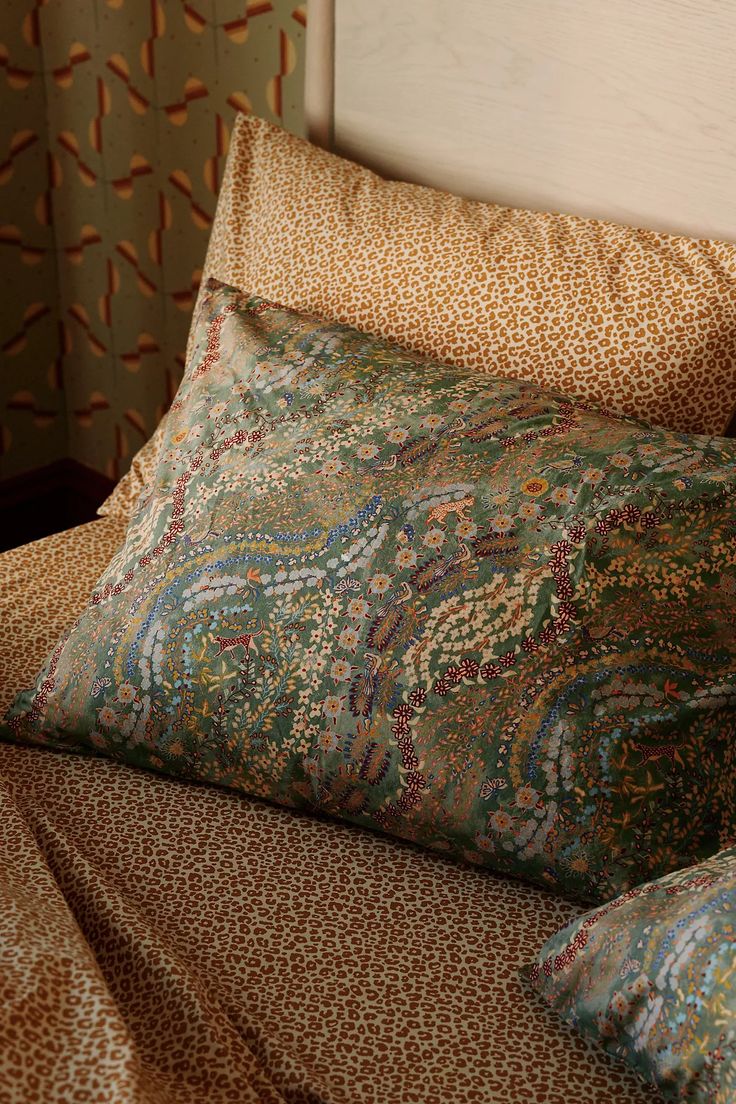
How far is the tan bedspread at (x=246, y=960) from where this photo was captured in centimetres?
70

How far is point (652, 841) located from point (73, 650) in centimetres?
52

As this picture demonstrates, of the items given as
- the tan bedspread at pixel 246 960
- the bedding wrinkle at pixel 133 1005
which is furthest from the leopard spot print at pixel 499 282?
the bedding wrinkle at pixel 133 1005

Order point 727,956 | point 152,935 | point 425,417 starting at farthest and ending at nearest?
point 425,417 < point 152,935 < point 727,956

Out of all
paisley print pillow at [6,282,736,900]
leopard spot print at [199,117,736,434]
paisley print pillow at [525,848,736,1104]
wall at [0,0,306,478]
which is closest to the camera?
paisley print pillow at [525,848,736,1104]

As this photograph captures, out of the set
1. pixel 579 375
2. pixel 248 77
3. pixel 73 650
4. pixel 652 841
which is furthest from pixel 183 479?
pixel 248 77

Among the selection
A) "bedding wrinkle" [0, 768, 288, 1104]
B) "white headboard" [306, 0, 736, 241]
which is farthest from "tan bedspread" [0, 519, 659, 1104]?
"white headboard" [306, 0, 736, 241]

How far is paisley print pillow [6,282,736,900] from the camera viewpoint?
2.84 ft

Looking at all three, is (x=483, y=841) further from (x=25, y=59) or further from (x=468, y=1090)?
(x=25, y=59)

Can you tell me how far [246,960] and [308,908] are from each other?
0.07 metres

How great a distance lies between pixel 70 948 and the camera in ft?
2.42

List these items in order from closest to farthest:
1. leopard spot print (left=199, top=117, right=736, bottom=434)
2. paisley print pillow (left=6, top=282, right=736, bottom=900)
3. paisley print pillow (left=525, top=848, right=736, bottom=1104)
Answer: paisley print pillow (left=525, top=848, right=736, bottom=1104) < paisley print pillow (left=6, top=282, right=736, bottom=900) < leopard spot print (left=199, top=117, right=736, bottom=434)

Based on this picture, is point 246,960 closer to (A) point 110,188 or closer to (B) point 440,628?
(B) point 440,628

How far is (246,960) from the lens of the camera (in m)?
0.86

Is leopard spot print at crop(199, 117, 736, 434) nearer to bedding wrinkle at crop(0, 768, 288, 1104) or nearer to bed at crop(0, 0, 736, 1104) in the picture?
bed at crop(0, 0, 736, 1104)
